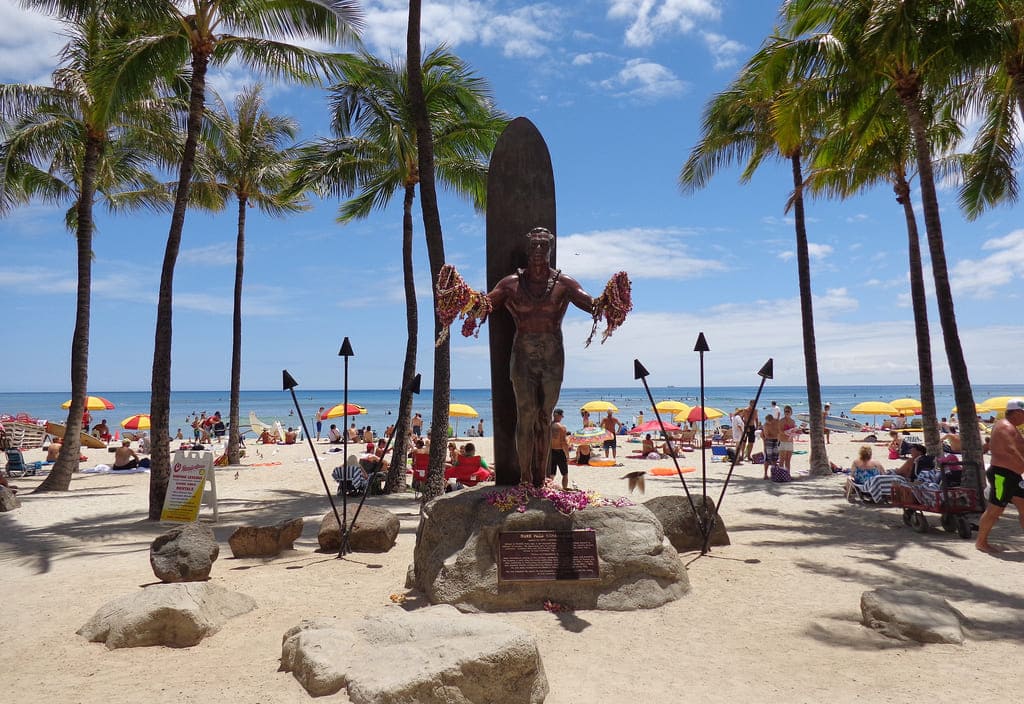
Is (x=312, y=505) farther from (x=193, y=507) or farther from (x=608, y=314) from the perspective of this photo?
(x=608, y=314)

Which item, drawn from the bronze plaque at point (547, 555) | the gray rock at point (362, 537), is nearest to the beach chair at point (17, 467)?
the gray rock at point (362, 537)

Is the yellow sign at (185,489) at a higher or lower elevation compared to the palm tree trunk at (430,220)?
lower

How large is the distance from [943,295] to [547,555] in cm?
920

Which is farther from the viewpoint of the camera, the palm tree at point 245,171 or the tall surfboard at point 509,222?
the palm tree at point 245,171

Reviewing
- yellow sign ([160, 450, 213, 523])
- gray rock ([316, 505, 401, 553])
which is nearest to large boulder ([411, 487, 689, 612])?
gray rock ([316, 505, 401, 553])

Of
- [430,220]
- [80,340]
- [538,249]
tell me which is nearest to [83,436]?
[80,340]

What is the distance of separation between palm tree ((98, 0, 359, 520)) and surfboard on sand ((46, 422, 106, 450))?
16537mm

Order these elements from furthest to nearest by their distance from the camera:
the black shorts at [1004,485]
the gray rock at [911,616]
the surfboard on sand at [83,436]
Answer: the surfboard on sand at [83,436]
the black shorts at [1004,485]
the gray rock at [911,616]

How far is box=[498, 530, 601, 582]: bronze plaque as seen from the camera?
18.8 feet

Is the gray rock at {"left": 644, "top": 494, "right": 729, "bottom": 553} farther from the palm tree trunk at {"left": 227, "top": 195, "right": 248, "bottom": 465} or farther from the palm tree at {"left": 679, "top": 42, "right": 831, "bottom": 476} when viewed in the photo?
the palm tree trunk at {"left": 227, "top": 195, "right": 248, "bottom": 465}

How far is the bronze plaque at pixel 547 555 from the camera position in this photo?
18.8 feet

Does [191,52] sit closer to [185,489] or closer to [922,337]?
[185,489]

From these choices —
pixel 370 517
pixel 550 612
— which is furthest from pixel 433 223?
pixel 550 612

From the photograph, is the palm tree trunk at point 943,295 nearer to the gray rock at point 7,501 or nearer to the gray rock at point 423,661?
the gray rock at point 423,661
